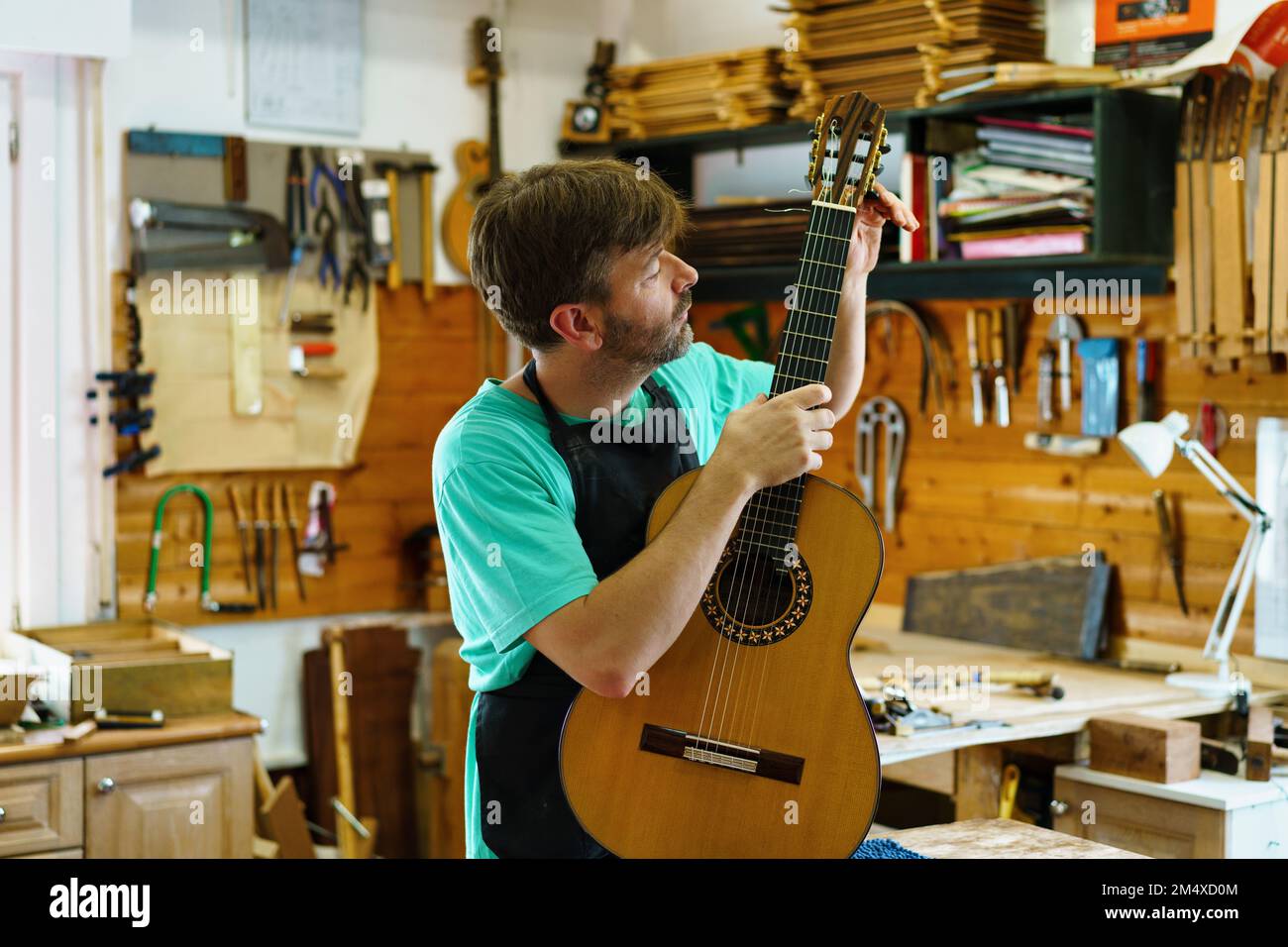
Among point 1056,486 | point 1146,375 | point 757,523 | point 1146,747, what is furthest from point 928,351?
point 757,523

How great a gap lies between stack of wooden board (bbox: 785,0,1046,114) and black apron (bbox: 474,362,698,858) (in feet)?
7.59

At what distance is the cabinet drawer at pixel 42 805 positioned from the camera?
133 inches

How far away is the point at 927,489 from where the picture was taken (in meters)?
4.43

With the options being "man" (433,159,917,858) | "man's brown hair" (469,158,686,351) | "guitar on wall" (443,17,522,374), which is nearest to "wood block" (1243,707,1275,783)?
"man" (433,159,917,858)

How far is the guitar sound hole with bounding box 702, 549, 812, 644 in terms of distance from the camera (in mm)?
1813

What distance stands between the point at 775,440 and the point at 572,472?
10.8 inches

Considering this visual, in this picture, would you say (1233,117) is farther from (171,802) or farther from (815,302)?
(171,802)

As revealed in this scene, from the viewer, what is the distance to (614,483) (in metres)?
1.87

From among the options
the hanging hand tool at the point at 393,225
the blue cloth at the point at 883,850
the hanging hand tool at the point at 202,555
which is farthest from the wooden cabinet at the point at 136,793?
the blue cloth at the point at 883,850

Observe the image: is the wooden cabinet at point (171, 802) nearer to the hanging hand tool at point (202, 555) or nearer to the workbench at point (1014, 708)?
the hanging hand tool at point (202, 555)
